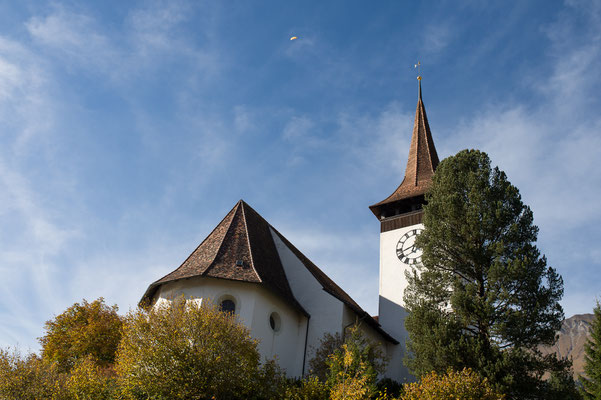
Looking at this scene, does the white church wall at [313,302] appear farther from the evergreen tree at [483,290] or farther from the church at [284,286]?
the evergreen tree at [483,290]

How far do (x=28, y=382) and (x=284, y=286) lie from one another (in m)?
11.0

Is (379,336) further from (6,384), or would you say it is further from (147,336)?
(6,384)

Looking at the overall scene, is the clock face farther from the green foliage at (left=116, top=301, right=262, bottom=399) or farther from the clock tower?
the green foliage at (left=116, top=301, right=262, bottom=399)

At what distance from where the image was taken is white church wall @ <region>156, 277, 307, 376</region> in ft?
67.4

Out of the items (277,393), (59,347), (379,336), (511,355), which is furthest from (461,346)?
Answer: (59,347)

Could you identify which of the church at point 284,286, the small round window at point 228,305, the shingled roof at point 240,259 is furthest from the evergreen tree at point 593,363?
the small round window at point 228,305

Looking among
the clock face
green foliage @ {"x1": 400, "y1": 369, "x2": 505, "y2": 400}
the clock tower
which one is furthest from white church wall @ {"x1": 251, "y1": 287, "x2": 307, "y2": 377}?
green foliage @ {"x1": 400, "y1": 369, "x2": 505, "y2": 400}

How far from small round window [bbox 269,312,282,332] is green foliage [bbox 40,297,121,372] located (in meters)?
9.76

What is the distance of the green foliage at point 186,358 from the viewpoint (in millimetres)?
14492

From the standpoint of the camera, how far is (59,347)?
28.4 metres

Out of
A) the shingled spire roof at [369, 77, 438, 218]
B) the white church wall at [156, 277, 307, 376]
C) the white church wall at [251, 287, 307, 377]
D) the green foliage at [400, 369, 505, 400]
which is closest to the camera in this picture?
the green foliage at [400, 369, 505, 400]

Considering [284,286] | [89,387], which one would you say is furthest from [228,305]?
[89,387]

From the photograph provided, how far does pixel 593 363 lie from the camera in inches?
777

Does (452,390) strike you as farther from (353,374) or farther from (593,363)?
(593,363)
